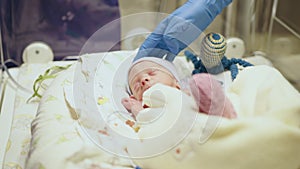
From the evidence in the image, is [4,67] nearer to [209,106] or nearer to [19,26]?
[19,26]

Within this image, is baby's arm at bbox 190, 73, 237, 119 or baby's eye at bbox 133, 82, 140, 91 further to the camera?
baby's eye at bbox 133, 82, 140, 91

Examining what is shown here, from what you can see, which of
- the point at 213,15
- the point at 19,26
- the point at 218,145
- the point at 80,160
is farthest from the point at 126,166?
the point at 19,26

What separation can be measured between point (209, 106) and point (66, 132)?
379mm

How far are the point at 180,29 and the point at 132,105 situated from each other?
289mm

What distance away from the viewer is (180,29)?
4.01 ft

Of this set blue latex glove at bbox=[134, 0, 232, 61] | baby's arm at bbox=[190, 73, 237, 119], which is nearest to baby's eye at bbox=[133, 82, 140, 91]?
blue latex glove at bbox=[134, 0, 232, 61]

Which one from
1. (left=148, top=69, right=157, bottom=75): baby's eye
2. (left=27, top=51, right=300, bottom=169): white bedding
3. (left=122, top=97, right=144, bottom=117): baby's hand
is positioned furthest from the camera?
(left=148, top=69, right=157, bottom=75): baby's eye

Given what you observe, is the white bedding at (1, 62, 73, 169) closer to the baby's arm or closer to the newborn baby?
the newborn baby

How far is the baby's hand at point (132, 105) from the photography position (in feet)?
3.39

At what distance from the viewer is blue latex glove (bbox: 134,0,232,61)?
123cm

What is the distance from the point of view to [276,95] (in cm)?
83

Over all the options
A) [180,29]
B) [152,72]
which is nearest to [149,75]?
[152,72]

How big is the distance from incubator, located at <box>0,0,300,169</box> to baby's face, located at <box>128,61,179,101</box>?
0.13 ft

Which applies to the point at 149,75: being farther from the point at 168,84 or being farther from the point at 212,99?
the point at 212,99
